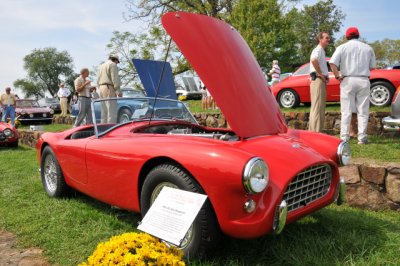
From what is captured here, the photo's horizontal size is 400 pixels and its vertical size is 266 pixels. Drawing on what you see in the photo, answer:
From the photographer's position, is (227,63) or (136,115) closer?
(227,63)

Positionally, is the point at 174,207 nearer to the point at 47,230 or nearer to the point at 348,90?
the point at 47,230

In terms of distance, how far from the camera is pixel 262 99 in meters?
3.06

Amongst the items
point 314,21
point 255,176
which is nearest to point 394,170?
point 255,176

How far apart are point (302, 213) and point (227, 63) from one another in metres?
Result: 1.26

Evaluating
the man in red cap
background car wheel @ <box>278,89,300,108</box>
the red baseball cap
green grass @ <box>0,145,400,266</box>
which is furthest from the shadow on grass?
background car wheel @ <box>278,89,300,108</box>

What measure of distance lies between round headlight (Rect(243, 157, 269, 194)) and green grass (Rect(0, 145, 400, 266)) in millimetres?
579

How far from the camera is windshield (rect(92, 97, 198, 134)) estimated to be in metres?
3.73

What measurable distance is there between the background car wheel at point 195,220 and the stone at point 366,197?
1.92 meters

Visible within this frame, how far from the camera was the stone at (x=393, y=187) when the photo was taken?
11.2 ft

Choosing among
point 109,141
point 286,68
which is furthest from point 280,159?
point 286,68

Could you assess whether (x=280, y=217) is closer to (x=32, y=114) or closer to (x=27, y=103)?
(x=32, y=114)

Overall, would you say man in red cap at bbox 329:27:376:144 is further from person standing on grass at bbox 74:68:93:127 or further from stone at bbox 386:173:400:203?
person standing on grass at bbox 74:68:93:127

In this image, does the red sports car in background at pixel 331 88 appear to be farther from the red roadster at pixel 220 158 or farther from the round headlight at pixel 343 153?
the round headlight at pixel 343 153

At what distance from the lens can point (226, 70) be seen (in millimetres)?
2859
